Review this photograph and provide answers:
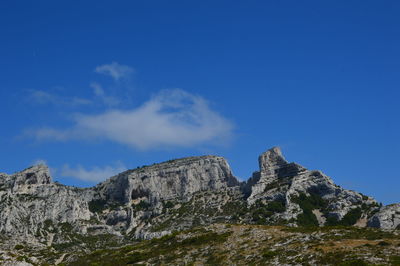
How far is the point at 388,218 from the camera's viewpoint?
169 metres

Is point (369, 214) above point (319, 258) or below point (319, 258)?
above

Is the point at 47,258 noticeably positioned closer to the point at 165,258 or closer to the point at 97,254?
the point at 97,254

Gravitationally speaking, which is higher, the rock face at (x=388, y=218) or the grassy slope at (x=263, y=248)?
the rock face at (x=388, y=218)

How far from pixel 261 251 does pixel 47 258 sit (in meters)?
91.7

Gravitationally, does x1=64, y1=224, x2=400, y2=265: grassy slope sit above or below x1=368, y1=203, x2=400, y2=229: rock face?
below

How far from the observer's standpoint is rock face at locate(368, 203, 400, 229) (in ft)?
540

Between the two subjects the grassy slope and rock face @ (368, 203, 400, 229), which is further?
rock face @ (368, 203, 400, 229)

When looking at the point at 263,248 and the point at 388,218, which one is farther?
the point at 388,218

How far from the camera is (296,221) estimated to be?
196875 mm

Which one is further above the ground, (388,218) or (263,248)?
(388,218)

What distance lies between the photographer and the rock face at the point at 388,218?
164675 millimetres

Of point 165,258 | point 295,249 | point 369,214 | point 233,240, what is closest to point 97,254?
point 165,258

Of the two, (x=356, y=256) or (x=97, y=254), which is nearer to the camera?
(x=356, y=256)

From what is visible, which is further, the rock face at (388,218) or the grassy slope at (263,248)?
the rock face at (388,218)
